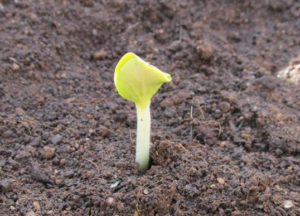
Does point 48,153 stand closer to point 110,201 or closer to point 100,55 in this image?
point 110,201

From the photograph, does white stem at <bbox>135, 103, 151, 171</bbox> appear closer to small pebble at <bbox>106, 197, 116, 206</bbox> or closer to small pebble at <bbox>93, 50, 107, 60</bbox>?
small pebble at <bbox>106, 197, 116, 206</bbox>

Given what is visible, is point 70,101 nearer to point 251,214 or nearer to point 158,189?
point 158,189

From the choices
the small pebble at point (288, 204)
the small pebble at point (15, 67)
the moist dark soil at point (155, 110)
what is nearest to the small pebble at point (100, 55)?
the moist dark soil at point (155, 110)

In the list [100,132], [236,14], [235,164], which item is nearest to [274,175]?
[235,164]

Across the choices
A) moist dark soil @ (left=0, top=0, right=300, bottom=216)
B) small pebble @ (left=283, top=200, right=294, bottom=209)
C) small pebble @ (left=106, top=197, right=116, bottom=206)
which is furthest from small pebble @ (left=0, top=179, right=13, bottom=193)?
small pebble @ (left=283, top=200, right=294, bottom=209)

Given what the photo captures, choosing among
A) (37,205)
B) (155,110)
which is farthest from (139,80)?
(155,110)

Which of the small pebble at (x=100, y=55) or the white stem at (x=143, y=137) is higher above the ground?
the small pebble at (x=100, y=55)

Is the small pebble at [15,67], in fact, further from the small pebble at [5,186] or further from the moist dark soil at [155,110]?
the small pebble at [5,186]
